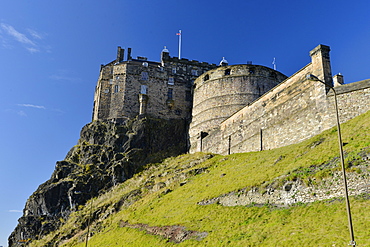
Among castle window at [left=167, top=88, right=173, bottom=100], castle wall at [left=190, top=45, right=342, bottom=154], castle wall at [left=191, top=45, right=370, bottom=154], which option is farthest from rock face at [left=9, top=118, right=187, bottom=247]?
castle wall at [left=191, top=45, right=370, bottom=154]

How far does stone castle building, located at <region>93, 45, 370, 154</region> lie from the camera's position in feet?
87.1

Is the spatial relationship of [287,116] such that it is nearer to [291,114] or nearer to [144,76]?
[291,114]

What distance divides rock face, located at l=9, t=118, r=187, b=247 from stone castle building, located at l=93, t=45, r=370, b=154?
2186mm

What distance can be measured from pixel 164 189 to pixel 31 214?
73.8ft

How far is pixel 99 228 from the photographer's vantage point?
103 ft

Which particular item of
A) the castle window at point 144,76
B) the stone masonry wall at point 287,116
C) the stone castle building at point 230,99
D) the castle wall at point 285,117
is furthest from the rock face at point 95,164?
the castle wall at point 285,117

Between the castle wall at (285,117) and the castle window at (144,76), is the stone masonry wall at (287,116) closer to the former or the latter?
the castle wall at (285,117)

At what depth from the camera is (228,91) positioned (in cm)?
4709

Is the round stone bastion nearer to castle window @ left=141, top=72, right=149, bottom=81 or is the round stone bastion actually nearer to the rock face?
the rock face

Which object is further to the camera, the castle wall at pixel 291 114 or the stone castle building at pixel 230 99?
the stone castle building at pixel 230 99

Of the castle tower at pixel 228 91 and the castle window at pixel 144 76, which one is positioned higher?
the castle window at pixel 144 76

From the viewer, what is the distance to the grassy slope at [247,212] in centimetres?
1423

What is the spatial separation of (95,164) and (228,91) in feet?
66.4

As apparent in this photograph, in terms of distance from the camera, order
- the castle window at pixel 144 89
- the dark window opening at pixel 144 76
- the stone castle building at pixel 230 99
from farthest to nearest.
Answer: the dark window opening at pixel 144 76
the castle window at pixel 144 89
the stone castle building at pixel 230 99
